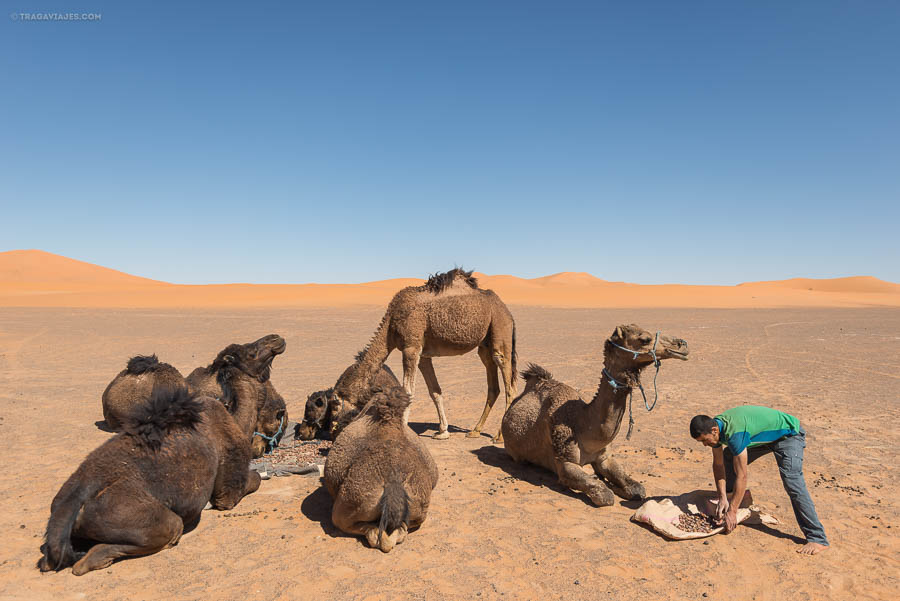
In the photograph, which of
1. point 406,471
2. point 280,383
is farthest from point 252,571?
point 280,383

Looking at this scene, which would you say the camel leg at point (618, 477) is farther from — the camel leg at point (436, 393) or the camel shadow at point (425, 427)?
the camel shadow at point (425, 427)

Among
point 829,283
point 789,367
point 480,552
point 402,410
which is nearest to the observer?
point 480,552

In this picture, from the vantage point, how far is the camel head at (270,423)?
8.01 metres

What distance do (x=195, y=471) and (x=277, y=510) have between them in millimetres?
1230

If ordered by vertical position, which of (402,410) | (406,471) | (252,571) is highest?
(402,410)

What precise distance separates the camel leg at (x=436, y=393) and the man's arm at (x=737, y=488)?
468cm

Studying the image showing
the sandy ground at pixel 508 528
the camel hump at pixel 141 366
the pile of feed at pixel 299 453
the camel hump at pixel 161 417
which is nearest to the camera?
the sandy ground at pixel 508 528

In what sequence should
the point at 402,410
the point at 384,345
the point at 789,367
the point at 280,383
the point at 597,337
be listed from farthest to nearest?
the point at 597,337 → the point at 789,367 → the point at 280,383 → the point at 384,345 → the point at 402,410

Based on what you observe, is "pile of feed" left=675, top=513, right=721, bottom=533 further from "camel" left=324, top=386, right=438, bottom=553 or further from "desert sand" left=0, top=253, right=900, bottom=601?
"camel" left=324, top=386, right=438, bottom=553

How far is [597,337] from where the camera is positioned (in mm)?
24906

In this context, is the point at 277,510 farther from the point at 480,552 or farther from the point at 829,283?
the point at 829,283

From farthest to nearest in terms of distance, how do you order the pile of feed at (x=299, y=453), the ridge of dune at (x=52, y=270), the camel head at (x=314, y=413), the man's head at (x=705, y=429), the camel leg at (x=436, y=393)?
the ridge of dune at (x=52, y=270)
the camel leg at (x=436, y=393)
the camel head at (x=314, y=413)
the pile of feed at (x=299, y=453)
the man's head at (x=705, y=429)

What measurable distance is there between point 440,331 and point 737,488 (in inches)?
193

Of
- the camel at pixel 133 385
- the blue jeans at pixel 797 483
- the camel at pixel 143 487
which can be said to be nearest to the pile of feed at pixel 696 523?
the blue jeans at pixel 797 483
